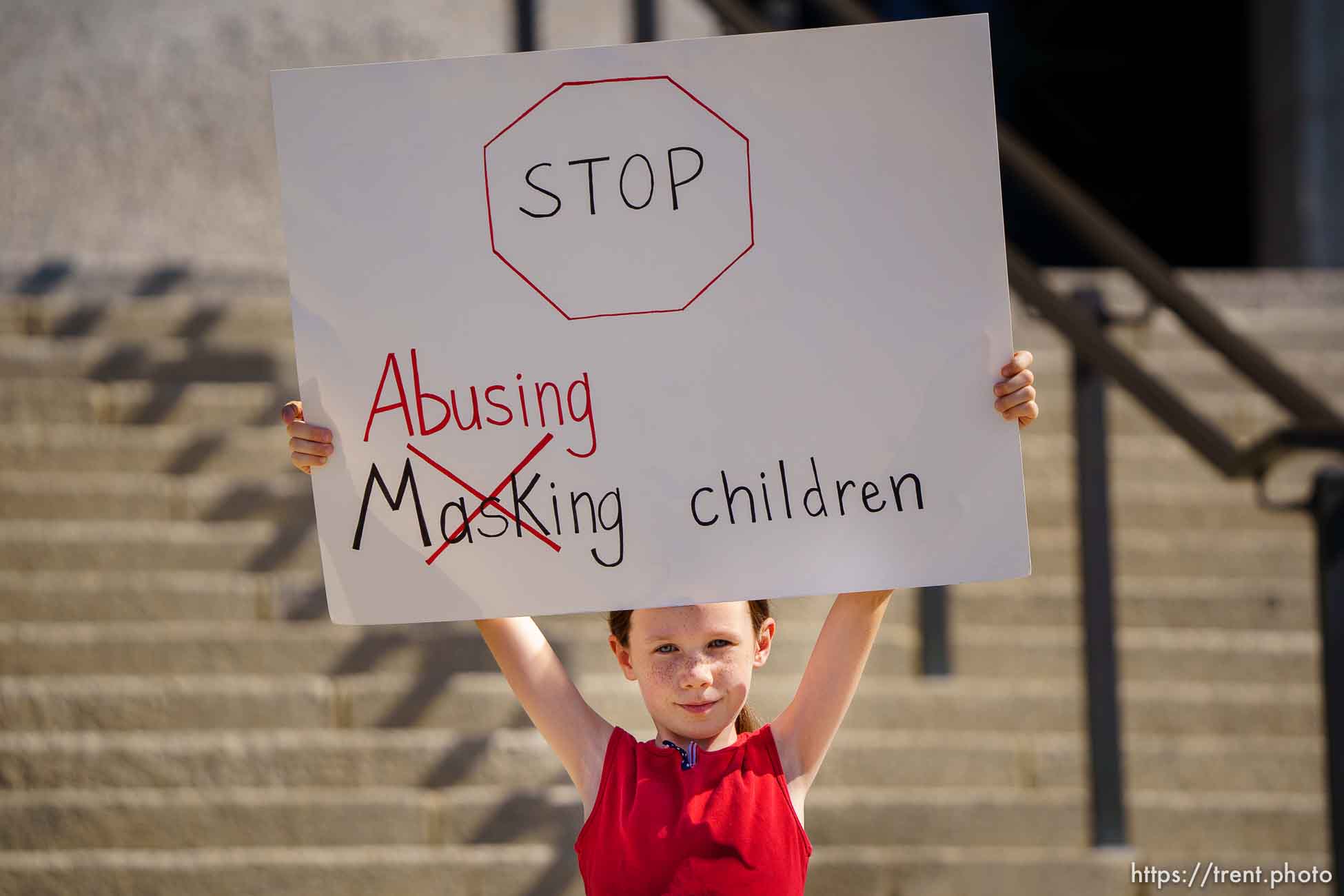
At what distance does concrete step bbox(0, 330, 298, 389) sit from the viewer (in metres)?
3.74

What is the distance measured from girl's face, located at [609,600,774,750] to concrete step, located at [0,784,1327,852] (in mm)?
1299

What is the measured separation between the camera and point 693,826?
4.74ft

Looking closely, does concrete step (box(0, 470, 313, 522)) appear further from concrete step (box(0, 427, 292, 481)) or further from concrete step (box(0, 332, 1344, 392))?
concrete step (box(0, 332, 1344, 392))

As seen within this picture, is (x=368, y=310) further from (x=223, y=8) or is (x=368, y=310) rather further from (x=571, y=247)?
(x=223, y=8)

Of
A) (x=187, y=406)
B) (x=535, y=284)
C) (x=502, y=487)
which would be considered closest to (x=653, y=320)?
(x=535, y=284)

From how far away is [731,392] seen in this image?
1515 mm

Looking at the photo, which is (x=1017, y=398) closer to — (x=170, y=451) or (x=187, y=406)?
(x=170, y=451)

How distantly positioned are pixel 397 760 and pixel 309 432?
4.93ft

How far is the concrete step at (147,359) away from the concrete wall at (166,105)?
1886mm

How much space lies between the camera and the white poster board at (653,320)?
150 centimetres

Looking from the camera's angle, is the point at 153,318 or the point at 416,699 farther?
the point at 153,318

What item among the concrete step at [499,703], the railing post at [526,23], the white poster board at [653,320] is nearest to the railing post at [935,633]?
the concrete step at [499,703]

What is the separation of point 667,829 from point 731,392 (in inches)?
19.4

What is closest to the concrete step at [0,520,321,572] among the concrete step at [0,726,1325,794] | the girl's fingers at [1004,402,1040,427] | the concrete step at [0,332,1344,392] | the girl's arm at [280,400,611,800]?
the concrete step at [0,726,1325,794]
